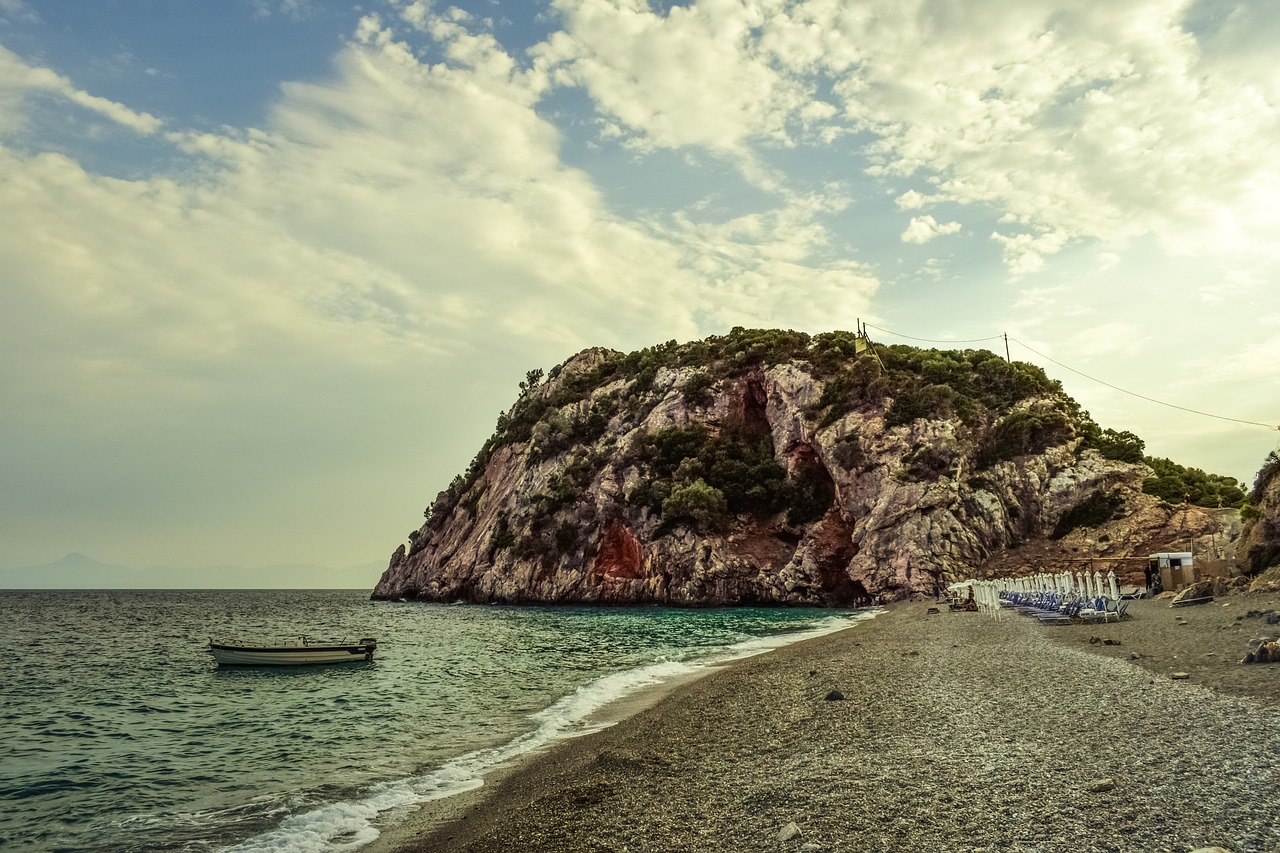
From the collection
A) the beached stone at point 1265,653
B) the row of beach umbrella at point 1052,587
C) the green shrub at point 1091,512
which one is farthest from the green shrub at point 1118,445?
the beached stone at point 1265,653

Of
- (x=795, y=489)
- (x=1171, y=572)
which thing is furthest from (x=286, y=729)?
(x=795, y=489)

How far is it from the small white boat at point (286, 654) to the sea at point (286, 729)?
59 centimetres

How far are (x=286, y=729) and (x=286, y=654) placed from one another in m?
17.4

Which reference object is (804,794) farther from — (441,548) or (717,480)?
(441,548)

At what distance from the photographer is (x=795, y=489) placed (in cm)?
8569

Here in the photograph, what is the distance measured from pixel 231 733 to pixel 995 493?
68.5 metres

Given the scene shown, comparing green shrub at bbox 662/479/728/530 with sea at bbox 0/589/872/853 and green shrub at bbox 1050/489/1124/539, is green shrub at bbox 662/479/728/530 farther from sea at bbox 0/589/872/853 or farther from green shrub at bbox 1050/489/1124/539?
sea at bbox 0/589/872/853

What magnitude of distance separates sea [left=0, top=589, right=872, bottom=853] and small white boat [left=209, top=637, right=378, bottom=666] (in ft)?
1.92

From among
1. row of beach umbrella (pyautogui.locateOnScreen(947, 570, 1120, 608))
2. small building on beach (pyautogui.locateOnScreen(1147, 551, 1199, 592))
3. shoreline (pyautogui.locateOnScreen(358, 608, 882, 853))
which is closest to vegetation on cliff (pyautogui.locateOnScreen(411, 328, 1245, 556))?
small building on beach (pyautogui.locateOnScreen(1147, 551, 1199, 592))

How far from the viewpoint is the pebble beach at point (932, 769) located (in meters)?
7.23

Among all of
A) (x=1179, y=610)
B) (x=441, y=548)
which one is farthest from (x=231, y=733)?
(x=441, y=548)

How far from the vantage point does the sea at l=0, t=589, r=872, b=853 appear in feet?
39.2

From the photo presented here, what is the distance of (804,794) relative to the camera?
9172mm

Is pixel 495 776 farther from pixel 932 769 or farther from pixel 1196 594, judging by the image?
pixel 1196 594
